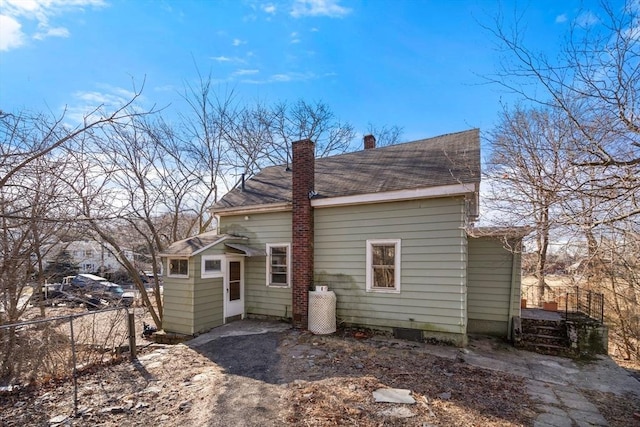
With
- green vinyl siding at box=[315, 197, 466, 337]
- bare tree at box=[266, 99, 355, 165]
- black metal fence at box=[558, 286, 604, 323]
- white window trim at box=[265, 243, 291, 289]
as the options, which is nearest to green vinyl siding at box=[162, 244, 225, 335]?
white window trim at box=[265, 243, 291, 289]

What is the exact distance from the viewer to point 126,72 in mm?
5352

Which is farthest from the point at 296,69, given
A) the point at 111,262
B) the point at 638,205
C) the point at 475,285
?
the point at 111,262

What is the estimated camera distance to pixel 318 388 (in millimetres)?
4664

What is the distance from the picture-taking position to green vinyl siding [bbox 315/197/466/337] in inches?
267

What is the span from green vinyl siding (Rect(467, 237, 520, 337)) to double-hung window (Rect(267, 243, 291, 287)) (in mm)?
4921

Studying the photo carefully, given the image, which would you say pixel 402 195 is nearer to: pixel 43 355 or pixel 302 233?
pixel 302 233

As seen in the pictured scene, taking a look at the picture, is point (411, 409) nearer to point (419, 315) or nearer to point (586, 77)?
point (419, 315)

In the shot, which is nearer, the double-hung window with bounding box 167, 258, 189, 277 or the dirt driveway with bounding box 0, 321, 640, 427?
the dirt driveway with bounding box 0, 321, 640, 427

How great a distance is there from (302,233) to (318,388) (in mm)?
4172

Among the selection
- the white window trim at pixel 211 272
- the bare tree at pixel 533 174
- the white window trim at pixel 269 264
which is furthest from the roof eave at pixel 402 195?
the white window trim at pixel 211 272

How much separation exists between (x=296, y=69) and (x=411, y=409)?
13.4 meters

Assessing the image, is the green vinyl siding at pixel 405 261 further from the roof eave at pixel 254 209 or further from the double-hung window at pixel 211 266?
the double-hung window at pixel 211 266

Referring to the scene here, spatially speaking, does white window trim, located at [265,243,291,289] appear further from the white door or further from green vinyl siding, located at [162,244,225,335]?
green vinyl siding, located at [162,244,225,335]

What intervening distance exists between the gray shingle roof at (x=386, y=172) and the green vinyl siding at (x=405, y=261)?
513mm
